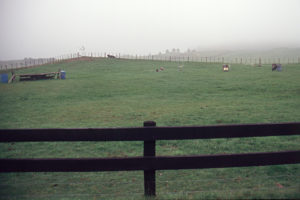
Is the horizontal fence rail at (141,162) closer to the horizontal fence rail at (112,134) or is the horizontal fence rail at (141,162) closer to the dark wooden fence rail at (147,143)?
the dark wooden fence rail at (147,143)

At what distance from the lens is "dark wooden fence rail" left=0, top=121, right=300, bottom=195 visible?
4.00 metres

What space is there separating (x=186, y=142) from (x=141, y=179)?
3333 millimetres

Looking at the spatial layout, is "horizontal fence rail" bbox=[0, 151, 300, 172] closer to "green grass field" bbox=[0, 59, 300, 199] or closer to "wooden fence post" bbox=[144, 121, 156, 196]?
"wooden fence post" bbox=[144, 121, 156, 196]

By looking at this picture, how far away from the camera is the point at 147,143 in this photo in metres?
4.08

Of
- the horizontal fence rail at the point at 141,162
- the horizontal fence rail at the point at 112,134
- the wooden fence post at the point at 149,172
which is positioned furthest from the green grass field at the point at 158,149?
the horizontal fence rail at the point at 112,134

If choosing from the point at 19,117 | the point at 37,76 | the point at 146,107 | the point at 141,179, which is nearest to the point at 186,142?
the point at 141,179

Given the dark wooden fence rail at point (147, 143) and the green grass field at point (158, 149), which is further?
the green grass field at point (158, 149)

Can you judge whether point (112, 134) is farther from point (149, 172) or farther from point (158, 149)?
point (158, 149)

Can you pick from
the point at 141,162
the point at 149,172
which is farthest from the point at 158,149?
the point at 141,162

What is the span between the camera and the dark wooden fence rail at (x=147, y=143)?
4.00 m

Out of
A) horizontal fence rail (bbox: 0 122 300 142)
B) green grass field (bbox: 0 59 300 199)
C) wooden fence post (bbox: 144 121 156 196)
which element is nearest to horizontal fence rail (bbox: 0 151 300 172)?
wooden fence post (bbox: 144 121 156 196)

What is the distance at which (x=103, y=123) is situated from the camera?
42.1ft

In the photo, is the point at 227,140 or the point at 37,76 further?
the point at 37,76

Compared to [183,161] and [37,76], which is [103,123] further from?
[37,76]
